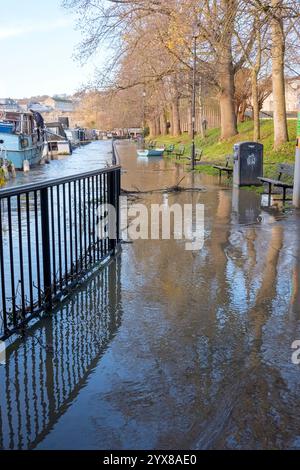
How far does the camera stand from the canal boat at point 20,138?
111 ft

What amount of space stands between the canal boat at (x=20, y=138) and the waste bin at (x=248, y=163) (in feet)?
61.5

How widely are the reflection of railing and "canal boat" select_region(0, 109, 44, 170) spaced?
27652 millimetres

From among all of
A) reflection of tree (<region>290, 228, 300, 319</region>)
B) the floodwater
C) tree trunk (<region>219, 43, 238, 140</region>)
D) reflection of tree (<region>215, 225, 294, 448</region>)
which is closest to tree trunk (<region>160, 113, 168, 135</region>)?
tree trunk (<region>219, 43, 238, 140</region>)

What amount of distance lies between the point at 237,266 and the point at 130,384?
3.51m

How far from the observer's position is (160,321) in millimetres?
4855

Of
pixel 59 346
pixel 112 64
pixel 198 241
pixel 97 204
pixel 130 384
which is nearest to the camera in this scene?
pixel 130 384

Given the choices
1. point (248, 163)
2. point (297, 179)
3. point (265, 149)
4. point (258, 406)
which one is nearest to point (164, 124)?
point (265, 149)

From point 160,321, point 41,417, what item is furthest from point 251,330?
point 41,417

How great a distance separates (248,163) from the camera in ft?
52.5

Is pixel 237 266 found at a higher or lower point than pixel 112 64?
lower

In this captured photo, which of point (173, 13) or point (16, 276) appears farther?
point (173, 13)

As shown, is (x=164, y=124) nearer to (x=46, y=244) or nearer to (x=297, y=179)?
(x=297, y=179)
